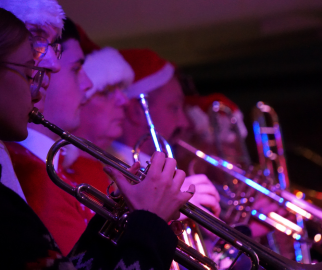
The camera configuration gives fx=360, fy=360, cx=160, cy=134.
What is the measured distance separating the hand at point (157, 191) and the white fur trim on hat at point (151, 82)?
1300mm

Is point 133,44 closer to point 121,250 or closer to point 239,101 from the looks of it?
point 239,101

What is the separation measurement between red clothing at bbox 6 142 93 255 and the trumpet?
215mm

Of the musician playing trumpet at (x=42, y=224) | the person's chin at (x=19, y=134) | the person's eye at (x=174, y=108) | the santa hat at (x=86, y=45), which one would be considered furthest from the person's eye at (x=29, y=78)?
the person's eye at (x=174, y=108)

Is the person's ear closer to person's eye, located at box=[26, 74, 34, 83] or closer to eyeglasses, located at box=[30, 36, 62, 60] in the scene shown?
eyeglasses, located at box=[30, 36, 62, 60]

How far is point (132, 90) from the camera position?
2234 millimetres

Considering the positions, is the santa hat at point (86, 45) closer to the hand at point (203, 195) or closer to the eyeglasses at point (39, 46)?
the eyeglasses at point (39, 46)

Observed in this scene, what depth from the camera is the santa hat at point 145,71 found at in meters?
2.24

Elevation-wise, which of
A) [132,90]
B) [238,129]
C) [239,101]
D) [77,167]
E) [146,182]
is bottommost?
[239,101]

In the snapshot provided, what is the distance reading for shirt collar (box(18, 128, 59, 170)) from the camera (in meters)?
1.33

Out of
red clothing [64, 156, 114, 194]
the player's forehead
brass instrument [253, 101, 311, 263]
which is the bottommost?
brass instrument [253, 101, 311, 263]

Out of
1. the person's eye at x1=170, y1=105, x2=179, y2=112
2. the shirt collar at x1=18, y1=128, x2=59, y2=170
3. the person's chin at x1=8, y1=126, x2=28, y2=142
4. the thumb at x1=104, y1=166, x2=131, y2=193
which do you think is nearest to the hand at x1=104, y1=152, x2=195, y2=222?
the thumb at x1=104, y1=166, x2=131, y2=193

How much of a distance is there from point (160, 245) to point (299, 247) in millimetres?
1084

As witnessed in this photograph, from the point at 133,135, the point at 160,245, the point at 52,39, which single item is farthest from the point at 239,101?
the point at 160,245

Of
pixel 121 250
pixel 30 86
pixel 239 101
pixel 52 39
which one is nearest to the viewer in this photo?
pixel 121 250
